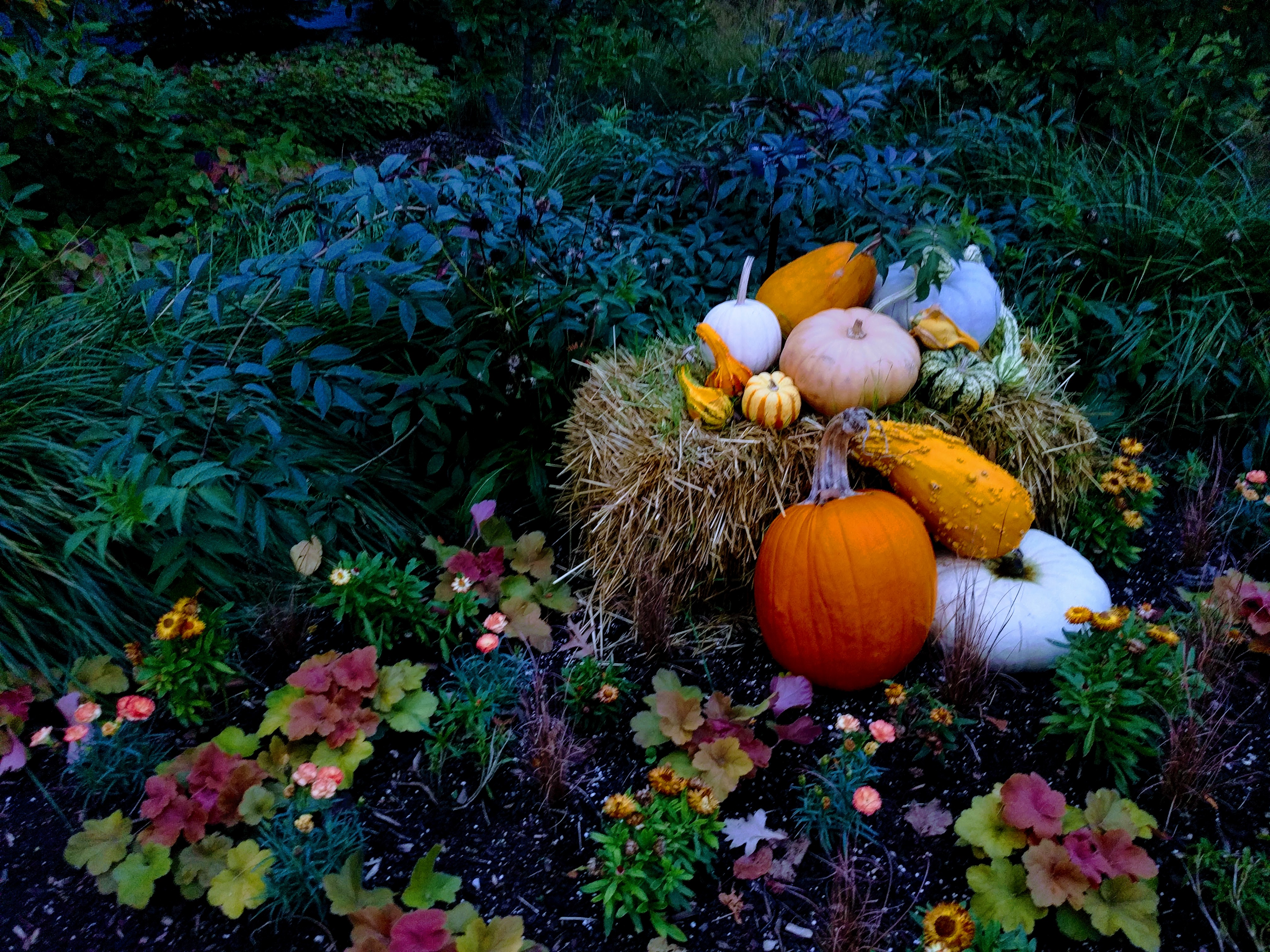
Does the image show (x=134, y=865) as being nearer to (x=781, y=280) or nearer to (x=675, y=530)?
(x=675, y=530)

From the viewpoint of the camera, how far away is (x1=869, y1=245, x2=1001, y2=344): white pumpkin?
2.50m

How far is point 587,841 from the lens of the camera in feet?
6.13

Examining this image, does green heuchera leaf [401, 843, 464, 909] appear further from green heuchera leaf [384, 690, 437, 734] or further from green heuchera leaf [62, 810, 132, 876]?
green heuchera leaf [62, 810, 132, 876]

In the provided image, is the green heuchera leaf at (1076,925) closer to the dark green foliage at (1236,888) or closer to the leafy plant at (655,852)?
the dark green foliage at (1236,888)

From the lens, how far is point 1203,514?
2609 mm

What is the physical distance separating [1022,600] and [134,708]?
2.05 m

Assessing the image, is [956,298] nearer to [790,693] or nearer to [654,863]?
[790,693]

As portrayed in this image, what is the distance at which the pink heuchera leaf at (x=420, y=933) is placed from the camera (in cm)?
151

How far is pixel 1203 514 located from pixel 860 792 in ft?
5.27

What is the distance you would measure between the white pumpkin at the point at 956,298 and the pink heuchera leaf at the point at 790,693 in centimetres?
110

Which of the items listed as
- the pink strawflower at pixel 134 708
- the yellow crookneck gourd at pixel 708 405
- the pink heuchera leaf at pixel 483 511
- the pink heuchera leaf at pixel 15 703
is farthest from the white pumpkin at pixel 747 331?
the pink heuchera leaf at pixel 15 703

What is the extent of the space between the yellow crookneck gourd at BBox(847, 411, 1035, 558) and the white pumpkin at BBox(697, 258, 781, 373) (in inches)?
15.5

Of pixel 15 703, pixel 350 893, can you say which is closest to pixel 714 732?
pixel 350 893

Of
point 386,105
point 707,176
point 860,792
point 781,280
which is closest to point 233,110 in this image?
point 386,105
